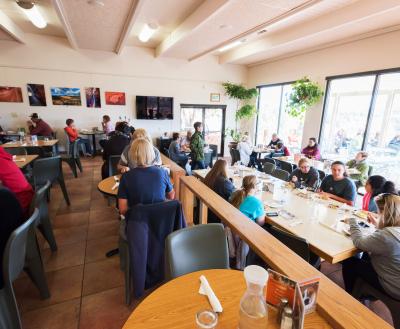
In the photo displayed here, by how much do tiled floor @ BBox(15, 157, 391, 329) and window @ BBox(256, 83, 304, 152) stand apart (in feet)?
17.7

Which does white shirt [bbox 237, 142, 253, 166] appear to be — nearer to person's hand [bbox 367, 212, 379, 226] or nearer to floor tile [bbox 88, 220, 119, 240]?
floor tile [bbox 88, 220, 119, 240]

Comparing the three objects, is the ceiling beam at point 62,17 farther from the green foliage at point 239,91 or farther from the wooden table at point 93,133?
the green foliage at point 239,91

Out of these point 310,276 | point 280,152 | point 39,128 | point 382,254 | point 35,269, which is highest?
point 39,128

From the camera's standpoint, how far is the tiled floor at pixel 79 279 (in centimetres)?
188

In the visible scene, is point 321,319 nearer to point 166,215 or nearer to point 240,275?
point 240,275

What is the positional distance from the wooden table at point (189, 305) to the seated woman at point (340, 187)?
7.86ft

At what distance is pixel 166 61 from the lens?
803cm

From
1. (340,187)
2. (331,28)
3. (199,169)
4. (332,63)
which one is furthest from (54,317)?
(332,63)

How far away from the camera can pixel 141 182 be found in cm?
195

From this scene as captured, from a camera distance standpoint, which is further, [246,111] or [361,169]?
[246,111]

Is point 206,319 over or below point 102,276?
over

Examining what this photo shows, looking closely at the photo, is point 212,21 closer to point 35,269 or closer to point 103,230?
point 103,230

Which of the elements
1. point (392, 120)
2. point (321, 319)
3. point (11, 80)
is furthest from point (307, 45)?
point (11, 80)

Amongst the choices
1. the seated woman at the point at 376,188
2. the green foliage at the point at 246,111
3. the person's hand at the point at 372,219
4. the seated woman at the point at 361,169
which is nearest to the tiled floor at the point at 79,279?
the person's hand at the point at 372,219
